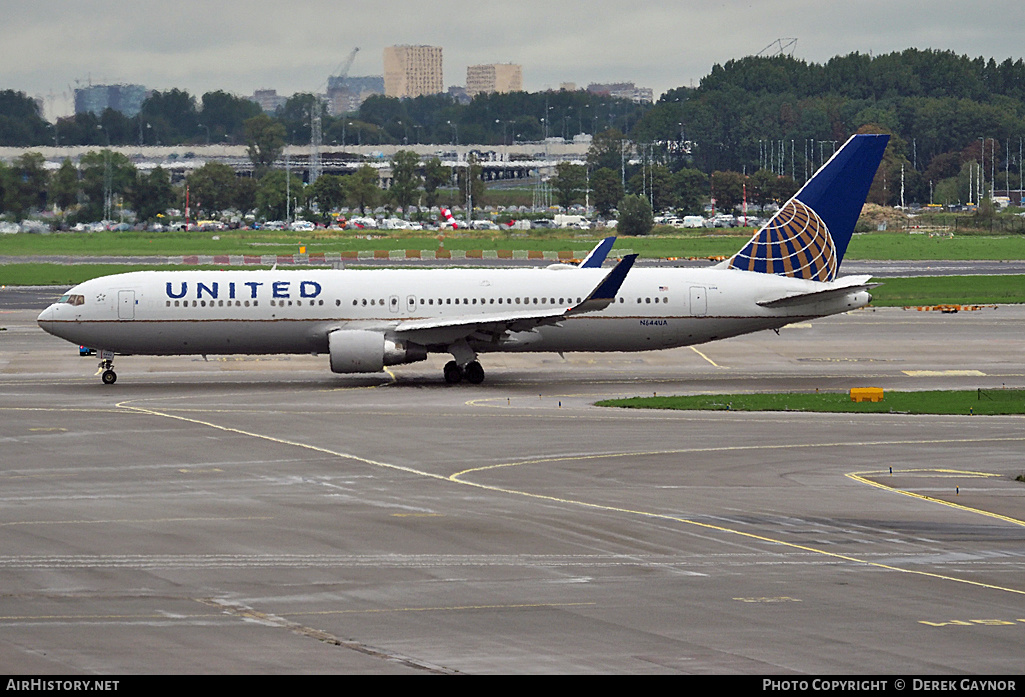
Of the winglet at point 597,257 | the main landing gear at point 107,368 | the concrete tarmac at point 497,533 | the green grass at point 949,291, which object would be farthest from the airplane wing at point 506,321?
the green grass at point 949,291

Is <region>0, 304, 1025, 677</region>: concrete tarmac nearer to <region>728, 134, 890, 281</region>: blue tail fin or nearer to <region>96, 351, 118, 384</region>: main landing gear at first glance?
<region>96, 351, 118, 384</region>: main landing gear

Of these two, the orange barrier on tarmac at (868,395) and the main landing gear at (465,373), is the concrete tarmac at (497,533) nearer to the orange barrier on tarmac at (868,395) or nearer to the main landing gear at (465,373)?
the main landing gear at (465,373)

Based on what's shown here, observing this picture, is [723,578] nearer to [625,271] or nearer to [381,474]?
[381,474]

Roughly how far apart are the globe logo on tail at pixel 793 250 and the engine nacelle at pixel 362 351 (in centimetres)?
1421

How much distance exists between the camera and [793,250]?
55125 millimetres

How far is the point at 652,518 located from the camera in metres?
28.2

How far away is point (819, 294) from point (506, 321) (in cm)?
1201

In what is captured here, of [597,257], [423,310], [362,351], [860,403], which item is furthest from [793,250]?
[362,351]

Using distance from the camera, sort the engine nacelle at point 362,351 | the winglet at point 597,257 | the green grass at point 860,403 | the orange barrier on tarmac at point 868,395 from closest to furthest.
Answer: the green grass at point 860,403, the orange barrier on tarmac at point 868,395, the engine nacelle at point 362,351, the winglet at point 597,257

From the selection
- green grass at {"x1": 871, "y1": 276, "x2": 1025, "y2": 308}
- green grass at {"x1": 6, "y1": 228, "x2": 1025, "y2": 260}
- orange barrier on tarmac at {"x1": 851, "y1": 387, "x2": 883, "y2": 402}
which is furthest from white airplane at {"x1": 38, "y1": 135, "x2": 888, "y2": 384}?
green grass at {"x1": 6, "y1": 228, "x2": 1025, "y2": 260}

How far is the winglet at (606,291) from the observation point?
50.2 metres

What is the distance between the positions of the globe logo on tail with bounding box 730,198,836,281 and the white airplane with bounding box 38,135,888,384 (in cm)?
68

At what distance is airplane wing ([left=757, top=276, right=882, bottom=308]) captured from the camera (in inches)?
2079

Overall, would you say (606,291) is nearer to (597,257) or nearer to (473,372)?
(473,372)
